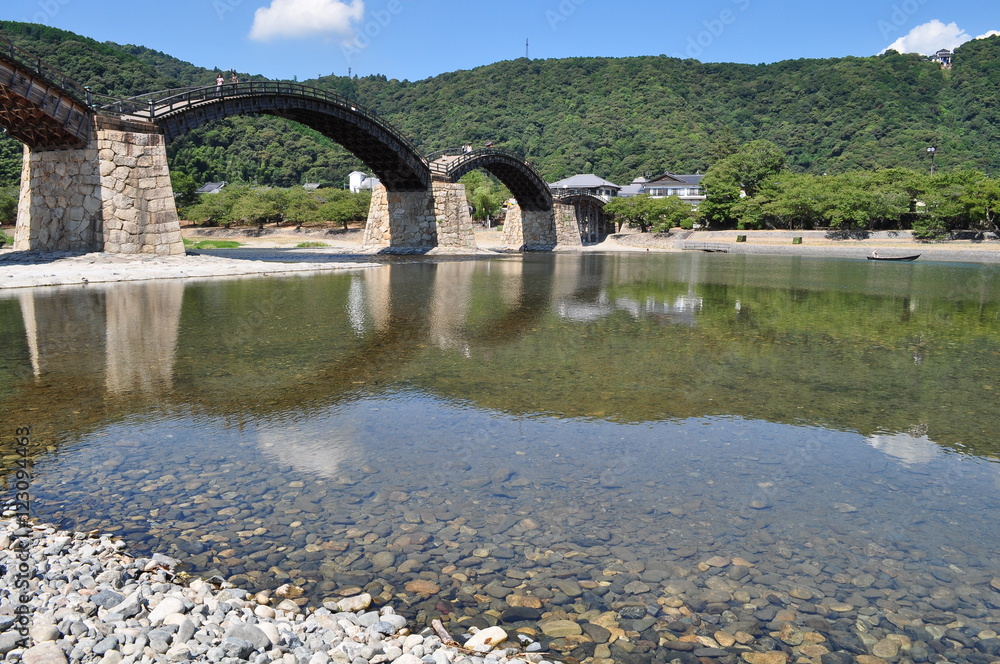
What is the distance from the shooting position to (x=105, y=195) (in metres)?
29.0

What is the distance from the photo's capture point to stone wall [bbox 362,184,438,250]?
5109cm

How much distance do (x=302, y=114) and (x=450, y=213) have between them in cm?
1459

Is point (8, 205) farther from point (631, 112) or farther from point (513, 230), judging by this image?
point (631, 112)

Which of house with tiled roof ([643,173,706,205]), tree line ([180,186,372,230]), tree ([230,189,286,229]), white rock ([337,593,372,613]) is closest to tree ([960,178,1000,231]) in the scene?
house with tiled roof ([643,173,706,205])

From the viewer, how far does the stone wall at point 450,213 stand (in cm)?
5116

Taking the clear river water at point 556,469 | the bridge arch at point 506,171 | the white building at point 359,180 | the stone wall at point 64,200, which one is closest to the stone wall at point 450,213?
the bridge arch at point 506,171

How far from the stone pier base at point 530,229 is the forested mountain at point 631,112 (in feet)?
145

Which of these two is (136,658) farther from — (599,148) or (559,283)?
(599,148)

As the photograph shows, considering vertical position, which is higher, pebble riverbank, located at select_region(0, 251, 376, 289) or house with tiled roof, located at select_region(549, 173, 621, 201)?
house with tiled roof, located at select_region(549, 173, 621, 201)

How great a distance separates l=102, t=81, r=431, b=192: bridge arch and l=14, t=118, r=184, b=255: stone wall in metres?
1.68

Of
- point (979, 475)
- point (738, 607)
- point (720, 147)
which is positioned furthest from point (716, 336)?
point (720, 147)

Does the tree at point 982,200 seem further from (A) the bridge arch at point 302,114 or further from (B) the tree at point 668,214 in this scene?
(A) the bridge arch at point 302,114

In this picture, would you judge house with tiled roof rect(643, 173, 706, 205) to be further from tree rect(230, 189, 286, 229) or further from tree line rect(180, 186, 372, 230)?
tree rect(230, 189, 286, 229)

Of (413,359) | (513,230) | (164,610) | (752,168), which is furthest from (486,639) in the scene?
(752,168)
